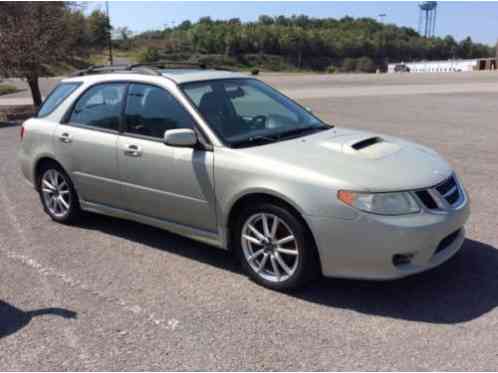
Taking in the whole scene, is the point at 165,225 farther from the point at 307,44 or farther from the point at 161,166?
the point at 307,44

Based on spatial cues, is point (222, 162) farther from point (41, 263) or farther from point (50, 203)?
point (50, 203)

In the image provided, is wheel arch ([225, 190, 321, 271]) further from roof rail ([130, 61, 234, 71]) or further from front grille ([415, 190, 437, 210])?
roof rail ([130, 61, 234, 71])

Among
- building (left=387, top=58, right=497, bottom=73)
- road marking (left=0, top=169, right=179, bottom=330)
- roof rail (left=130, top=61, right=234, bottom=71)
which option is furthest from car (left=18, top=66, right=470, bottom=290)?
building (left=387, top=58, right=497, bottom=73)

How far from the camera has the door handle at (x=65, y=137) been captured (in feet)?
17.8

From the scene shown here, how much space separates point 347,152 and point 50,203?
3.60 meters

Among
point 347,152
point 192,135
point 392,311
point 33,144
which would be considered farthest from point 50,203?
point 392,311

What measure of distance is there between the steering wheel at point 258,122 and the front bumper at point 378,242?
1.30 m

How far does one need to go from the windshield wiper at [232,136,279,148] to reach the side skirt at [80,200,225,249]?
0.79 m

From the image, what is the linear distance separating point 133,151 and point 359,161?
2.08m

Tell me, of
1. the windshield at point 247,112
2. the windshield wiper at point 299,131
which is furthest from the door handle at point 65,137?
the windshield wiper at point 299,131

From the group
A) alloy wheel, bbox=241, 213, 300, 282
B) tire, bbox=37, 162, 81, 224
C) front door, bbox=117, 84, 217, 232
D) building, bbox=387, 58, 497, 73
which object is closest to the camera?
alloy wheel, bbox=241, 213, 300, 282

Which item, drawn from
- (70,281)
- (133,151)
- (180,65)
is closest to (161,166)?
(133,151)

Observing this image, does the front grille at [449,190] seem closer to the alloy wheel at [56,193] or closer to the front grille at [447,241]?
the front grille at [447,241]

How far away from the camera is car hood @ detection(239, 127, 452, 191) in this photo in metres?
3.74
